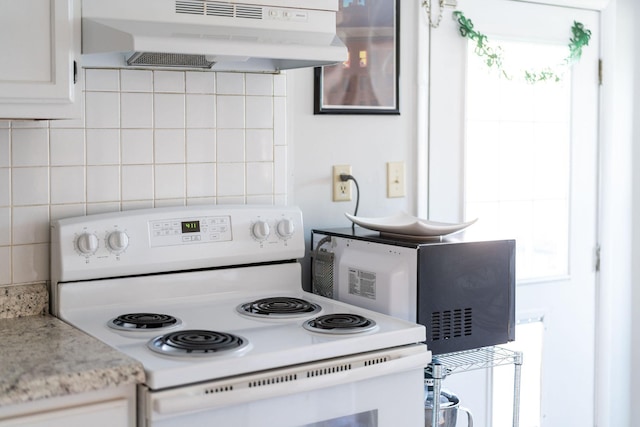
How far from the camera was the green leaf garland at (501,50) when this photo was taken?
2977mm

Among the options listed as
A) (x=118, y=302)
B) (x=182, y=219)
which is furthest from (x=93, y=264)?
(x=182, y=219)

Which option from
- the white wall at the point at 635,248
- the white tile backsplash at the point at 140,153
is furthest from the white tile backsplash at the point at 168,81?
the white wall at the point at 635,248

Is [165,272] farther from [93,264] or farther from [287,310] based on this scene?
[287,310]

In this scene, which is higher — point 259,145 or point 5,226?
point 259,145

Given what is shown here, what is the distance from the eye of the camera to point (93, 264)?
2.29 m

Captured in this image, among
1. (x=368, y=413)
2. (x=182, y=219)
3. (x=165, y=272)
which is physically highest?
(x=182, y=219)

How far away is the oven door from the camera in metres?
1.79

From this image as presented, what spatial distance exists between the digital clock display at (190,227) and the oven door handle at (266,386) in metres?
0.66

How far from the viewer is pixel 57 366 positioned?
5.81 ft

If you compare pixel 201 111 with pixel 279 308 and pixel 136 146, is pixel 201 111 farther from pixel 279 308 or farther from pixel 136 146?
pixel 279 308

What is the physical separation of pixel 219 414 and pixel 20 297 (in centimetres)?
75

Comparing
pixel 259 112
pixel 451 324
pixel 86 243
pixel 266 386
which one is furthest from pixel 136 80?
pixel 451 324

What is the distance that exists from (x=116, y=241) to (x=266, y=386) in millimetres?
668

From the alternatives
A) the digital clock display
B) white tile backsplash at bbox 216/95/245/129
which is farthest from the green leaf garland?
the digital clock display
